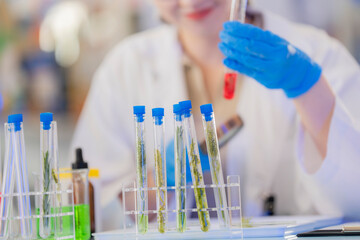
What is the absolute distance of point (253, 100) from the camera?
92.1 inches

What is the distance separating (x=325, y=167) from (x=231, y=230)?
2.43 feet

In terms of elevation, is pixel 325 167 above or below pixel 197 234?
above

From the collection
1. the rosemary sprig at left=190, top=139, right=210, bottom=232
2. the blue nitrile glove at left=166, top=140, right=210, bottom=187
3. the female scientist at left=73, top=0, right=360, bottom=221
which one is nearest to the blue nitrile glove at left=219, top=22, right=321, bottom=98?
the female scientist at left=73, top=0, right=360, bottom=221

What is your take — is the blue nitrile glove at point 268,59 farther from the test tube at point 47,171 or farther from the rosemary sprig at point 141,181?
the test tube at point 47,171

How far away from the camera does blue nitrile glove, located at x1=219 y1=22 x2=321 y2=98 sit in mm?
1809

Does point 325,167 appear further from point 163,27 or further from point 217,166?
point 163,27

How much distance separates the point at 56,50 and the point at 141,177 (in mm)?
1448

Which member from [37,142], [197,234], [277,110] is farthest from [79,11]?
[197,234]

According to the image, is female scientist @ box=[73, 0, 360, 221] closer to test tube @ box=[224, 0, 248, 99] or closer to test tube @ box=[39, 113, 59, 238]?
test tube @ box=[224, 0, 248, 99]

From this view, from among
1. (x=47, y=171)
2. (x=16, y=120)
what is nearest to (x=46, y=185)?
(x=47, y=171)

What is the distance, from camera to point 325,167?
1934mm

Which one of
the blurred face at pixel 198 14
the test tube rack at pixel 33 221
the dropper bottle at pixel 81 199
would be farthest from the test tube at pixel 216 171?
the blurred face at pixel 198 14

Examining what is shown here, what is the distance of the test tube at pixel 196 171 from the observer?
52.1 inches

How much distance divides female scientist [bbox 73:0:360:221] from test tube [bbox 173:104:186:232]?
1.71 feet
